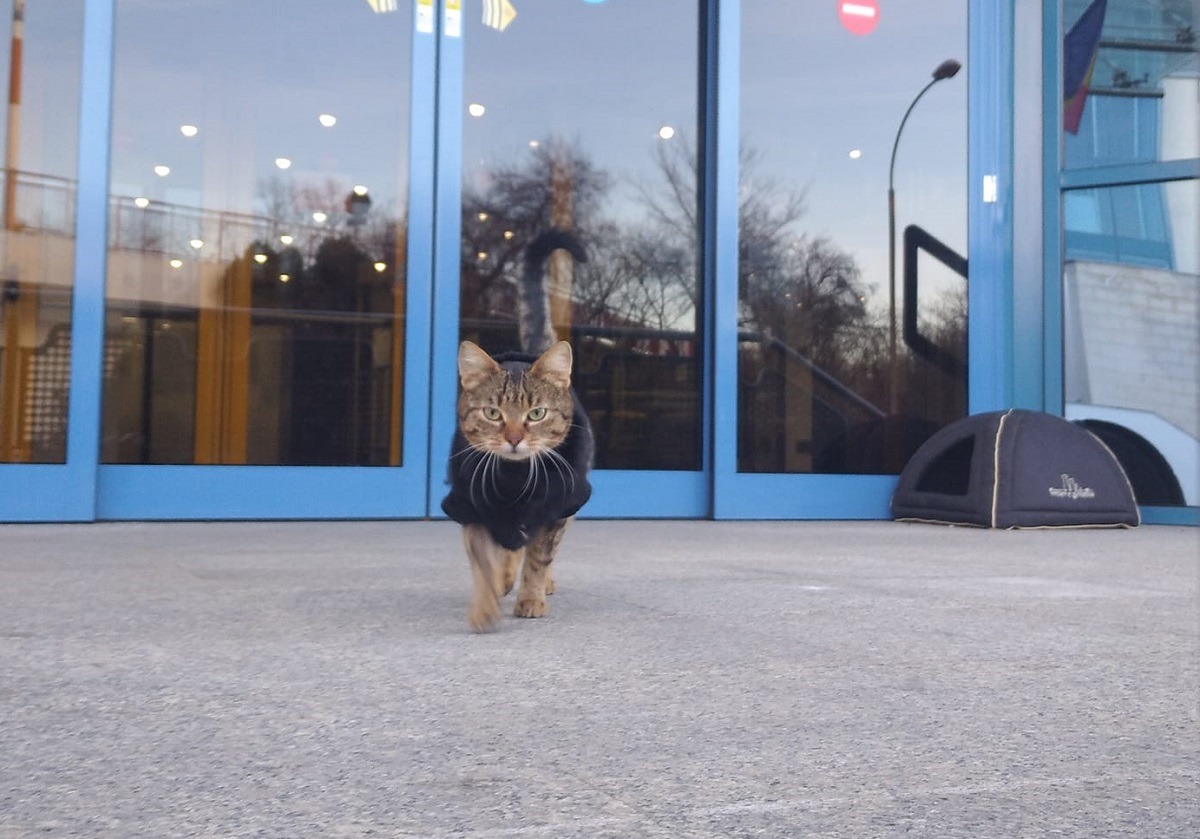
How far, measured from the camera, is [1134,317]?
→ 6.67 meters

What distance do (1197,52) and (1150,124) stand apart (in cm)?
44

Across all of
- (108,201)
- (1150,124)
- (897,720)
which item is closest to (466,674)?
(897,720)

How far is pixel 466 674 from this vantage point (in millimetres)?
1932

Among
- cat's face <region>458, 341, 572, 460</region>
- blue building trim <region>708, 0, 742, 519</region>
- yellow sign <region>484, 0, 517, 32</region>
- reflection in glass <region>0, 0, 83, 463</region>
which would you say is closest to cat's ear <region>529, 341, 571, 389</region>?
cat's face <region>458, 341, 572, 460</region>

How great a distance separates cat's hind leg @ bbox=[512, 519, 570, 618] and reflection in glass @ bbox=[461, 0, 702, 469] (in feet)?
9.93

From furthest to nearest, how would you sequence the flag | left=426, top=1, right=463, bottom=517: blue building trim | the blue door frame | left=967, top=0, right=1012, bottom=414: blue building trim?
1. the flag
2. left=967, top=0, right=1012, bottom=414: blue building trim
3. left=426, top=1, right=463, bottom=517: blue building trim
4. the blue door frame

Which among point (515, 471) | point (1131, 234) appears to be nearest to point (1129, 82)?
point (1131, 234)

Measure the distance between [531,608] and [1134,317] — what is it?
519 centimetres

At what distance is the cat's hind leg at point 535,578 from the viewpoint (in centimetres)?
260

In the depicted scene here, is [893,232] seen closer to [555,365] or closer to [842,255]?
[842,255]

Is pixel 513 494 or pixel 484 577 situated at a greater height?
pixel 513 494

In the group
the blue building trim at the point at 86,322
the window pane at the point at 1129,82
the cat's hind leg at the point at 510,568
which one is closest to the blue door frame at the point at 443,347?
the blue building trim at the point at 86,322

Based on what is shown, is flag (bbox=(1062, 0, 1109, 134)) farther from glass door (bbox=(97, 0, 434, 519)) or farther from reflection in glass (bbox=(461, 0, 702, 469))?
glass door (bbox=(97, 0, 434, 519))

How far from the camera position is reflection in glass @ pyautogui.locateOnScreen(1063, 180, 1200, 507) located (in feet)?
21.4
